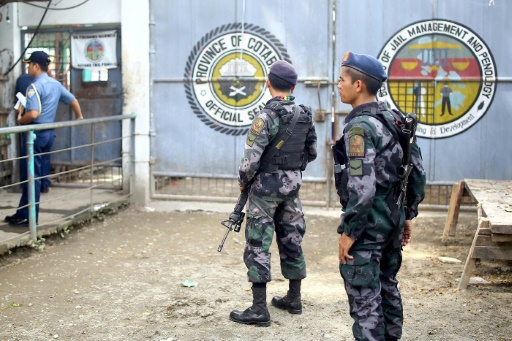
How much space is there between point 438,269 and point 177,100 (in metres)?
3.94

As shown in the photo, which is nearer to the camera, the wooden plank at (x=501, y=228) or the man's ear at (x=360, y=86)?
the man's ear at (x=360, y=86)

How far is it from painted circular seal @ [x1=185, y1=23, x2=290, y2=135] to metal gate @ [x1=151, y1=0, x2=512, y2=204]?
12mm

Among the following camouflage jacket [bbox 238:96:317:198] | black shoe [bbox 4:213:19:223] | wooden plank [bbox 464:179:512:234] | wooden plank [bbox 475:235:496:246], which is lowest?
black shoe [bbox 4:213:19:223]

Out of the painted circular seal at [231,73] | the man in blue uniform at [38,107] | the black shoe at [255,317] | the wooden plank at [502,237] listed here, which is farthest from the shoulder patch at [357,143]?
the painted circular seal at [231,73]

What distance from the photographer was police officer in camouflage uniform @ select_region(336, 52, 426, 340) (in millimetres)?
3377

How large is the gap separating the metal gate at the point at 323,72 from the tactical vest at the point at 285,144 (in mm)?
3379

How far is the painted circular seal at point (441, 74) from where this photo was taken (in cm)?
775

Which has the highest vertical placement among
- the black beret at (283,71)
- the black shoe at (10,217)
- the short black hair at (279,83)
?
the black beret at (283,71)

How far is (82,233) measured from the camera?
712 cm

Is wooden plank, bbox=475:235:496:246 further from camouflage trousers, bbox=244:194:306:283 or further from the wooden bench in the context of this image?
camouflage trousers, bbox=244:194:306:283

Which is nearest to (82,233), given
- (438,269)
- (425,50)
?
(438,269)

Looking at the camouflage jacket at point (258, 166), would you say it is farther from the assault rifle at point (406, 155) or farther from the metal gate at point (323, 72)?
the metal gate at point (323, 72)

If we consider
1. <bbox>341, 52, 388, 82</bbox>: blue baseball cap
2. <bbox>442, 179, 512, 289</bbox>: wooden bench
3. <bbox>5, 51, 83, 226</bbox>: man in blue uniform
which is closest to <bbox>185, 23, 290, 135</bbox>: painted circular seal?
<bbox>5, 51, 83, 226</bbox>: man in blue uniform

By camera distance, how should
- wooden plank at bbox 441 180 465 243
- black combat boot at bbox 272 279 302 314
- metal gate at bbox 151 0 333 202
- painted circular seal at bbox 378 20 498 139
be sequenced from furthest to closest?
metal gate at bbox 151 0 333 202, painted circular seal at bbox 378 20 498 139, wooden plank at bbox 441 180 465 243, black combat boot at bbox 272 279 302 314
